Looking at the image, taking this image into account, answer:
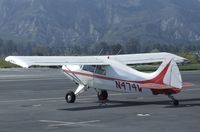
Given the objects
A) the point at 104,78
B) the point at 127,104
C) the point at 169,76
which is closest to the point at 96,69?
the point at 104,78

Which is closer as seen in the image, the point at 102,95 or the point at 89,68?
the point at 89,68

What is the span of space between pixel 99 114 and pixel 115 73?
3.70 metres

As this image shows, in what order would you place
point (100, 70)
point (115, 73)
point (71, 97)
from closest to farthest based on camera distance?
point (115, 73), point (100, 70), point (71, 97)

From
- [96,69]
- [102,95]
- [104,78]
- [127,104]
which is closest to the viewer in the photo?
[104,78]

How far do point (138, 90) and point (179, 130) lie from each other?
22.3 feet

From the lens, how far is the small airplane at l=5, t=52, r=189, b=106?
888 inches

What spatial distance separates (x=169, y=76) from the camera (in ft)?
73.8

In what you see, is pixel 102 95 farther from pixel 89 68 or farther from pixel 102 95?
pixel 89 68

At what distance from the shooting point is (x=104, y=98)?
26.0 metres

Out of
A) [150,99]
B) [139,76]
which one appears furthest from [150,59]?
[139,76]

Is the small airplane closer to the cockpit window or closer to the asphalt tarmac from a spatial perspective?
the cockpit window

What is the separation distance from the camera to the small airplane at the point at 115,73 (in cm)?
2256

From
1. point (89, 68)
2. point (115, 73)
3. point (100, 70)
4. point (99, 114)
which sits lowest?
point (99, 114)

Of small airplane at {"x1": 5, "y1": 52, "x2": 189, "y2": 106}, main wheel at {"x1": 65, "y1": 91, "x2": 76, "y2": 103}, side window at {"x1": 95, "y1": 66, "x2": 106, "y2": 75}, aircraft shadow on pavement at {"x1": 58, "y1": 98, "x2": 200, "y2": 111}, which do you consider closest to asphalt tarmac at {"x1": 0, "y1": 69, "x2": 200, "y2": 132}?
aircraft shadow on pavement at {"x1": 58, "y1": 98, "x2": 200, "y2": 111}
